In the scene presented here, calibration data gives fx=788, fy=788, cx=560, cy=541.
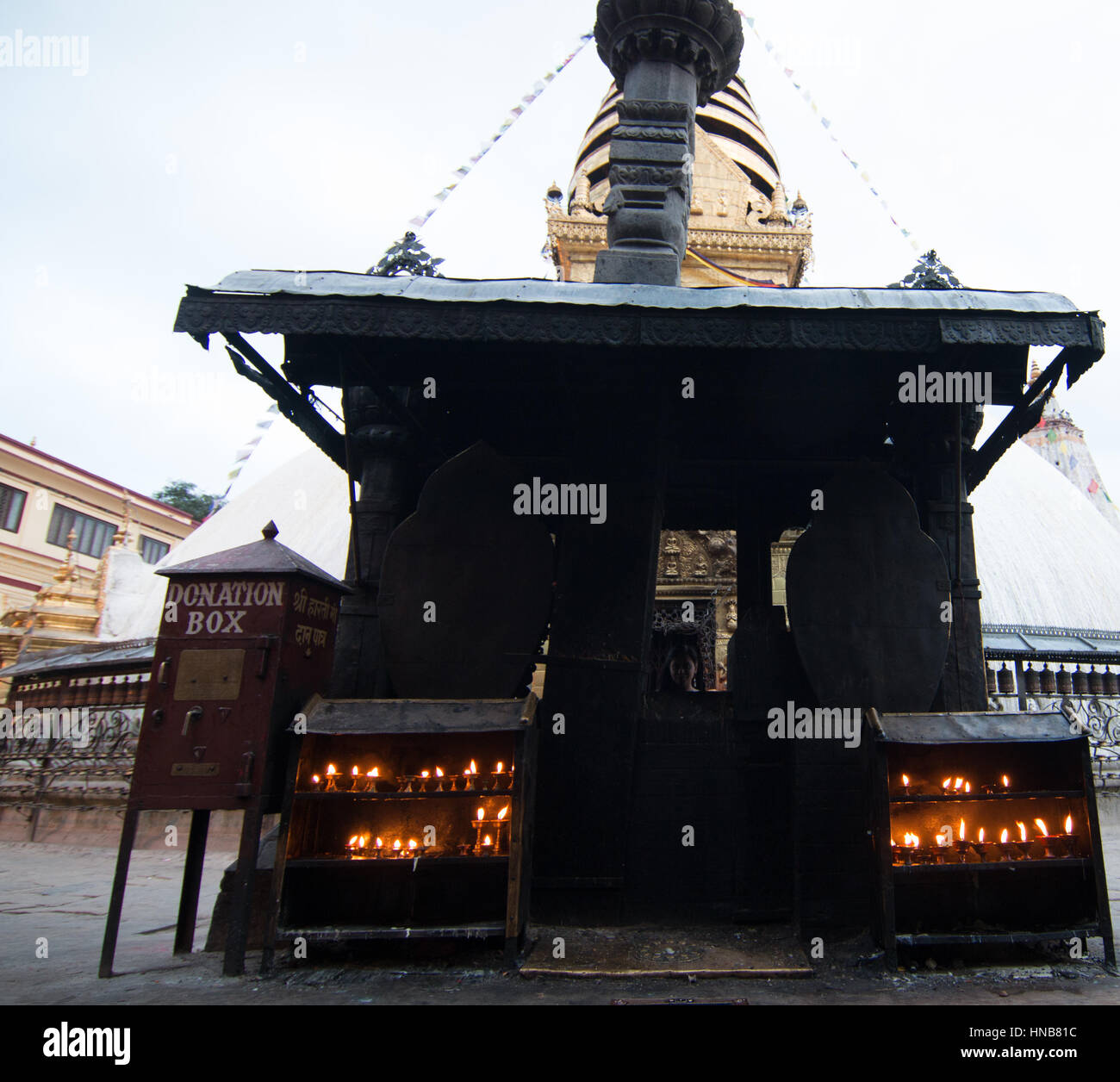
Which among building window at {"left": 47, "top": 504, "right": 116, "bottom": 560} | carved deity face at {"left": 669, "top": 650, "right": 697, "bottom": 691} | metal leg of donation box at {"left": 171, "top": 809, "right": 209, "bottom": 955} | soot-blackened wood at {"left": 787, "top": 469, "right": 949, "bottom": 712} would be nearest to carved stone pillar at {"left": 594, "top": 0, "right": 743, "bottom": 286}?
soot-blackened wood at {"left": 787, "top": 469, "right": 949, "bottom": 712}

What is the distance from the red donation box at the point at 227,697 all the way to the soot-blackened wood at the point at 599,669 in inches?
72.7

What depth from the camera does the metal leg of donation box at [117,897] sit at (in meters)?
4.77

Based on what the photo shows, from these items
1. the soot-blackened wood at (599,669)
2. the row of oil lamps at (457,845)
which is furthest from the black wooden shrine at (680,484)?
the row of oil lamps at (457,845)

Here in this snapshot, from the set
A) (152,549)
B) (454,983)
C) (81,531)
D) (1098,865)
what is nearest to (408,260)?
(454,983)

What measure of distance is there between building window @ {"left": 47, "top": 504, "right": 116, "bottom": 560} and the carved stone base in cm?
3326

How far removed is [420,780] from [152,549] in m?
38.6

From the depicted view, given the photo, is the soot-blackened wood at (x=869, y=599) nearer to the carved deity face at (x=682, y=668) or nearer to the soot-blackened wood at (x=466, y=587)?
the soot-blackened wood at (x=466, y=587)

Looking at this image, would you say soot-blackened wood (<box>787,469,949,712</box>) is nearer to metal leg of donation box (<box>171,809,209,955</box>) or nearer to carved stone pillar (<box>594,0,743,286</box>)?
carved stone pillar (<box>594,0,743,286</box>)

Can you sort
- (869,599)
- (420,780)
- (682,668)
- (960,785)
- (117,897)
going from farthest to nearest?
1. (682,668)
2. (869,599)
3. (420,780)
4. (960,785)
5. (117,897)

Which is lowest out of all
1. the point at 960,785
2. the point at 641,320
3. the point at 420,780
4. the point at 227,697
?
the point at 420,780

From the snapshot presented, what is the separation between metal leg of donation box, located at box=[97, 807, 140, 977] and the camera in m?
4.77

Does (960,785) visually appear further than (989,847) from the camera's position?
Yes

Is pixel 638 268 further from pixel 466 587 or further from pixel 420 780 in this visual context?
pixel 420 780

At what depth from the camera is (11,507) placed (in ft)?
105
